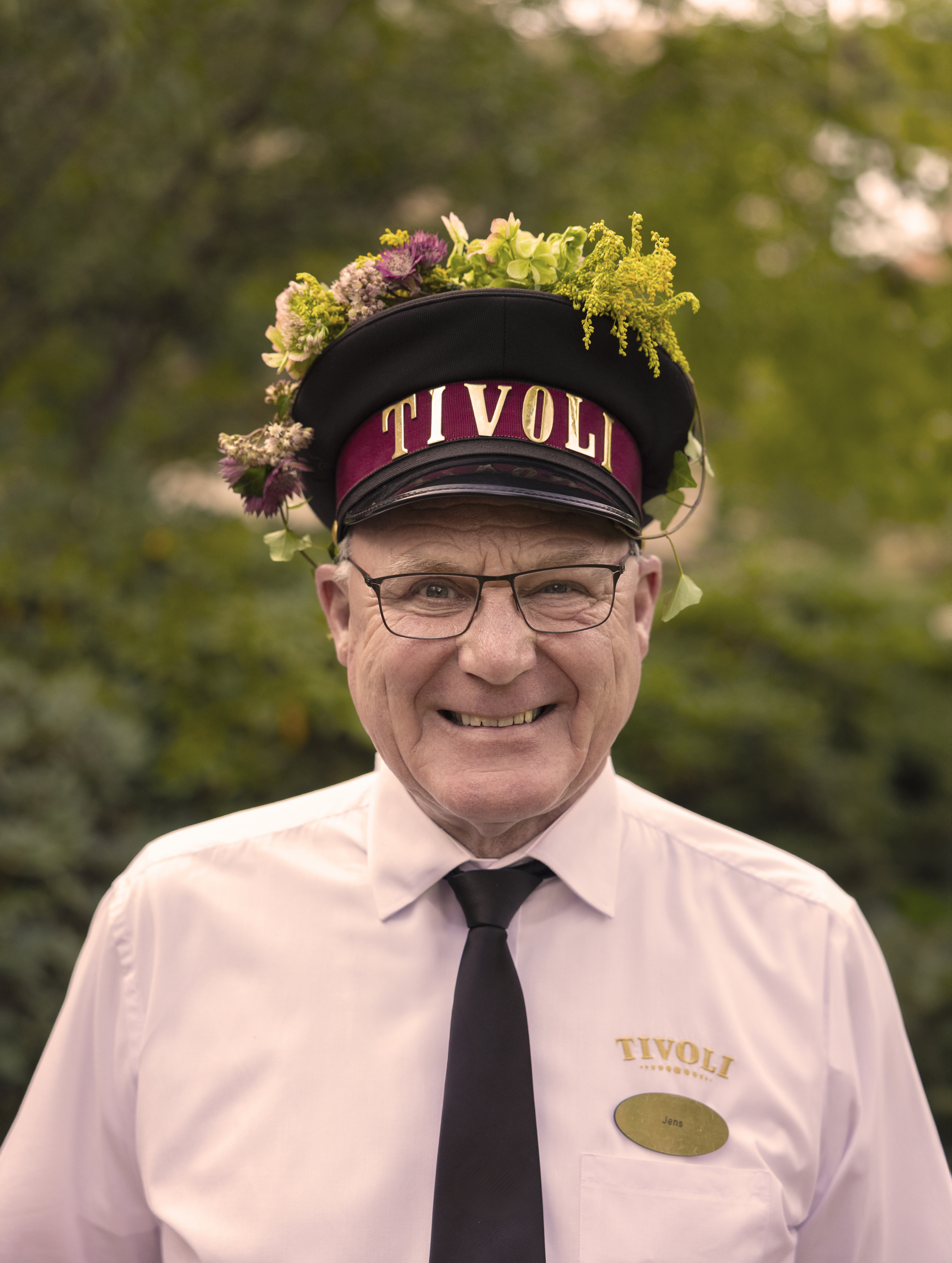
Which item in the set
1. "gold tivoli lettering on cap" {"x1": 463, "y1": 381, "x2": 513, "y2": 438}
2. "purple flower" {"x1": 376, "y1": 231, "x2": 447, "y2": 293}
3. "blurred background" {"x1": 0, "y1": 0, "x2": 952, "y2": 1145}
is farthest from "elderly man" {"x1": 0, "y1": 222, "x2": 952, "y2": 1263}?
"blurred background" {"x1": 0, "y1": 0, "x2": 952, "y2": 1145}

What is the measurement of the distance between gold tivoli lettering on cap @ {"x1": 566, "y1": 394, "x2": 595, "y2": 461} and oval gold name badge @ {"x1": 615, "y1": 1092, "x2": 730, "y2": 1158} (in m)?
1.11

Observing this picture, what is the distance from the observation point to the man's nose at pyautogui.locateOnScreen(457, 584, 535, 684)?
1.75 m

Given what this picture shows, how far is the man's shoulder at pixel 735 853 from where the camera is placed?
2.08 meters

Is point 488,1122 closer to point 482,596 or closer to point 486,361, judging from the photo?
point 482,596

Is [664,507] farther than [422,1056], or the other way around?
[664,507]

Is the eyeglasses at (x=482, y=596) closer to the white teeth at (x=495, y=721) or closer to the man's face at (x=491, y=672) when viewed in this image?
the man's face at (x=491, y=672)

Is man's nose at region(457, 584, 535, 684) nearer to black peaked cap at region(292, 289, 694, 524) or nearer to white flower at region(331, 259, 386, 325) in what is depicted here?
black peaked cap at region(292, 289, 694, 524)

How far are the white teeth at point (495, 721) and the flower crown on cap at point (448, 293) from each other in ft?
1.16

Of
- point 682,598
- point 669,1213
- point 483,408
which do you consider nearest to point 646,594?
point 682,598

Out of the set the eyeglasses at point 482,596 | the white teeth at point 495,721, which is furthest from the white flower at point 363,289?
the white teeth at point 495,721

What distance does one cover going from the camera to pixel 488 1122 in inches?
68.4

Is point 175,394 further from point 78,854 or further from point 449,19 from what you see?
point 78,854

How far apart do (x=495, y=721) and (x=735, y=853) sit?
2.12 feet

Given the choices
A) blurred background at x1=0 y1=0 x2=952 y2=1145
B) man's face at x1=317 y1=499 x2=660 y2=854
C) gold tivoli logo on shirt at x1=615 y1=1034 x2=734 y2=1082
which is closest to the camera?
man's face at x1=317 y1=499 x2=660 y2=854
